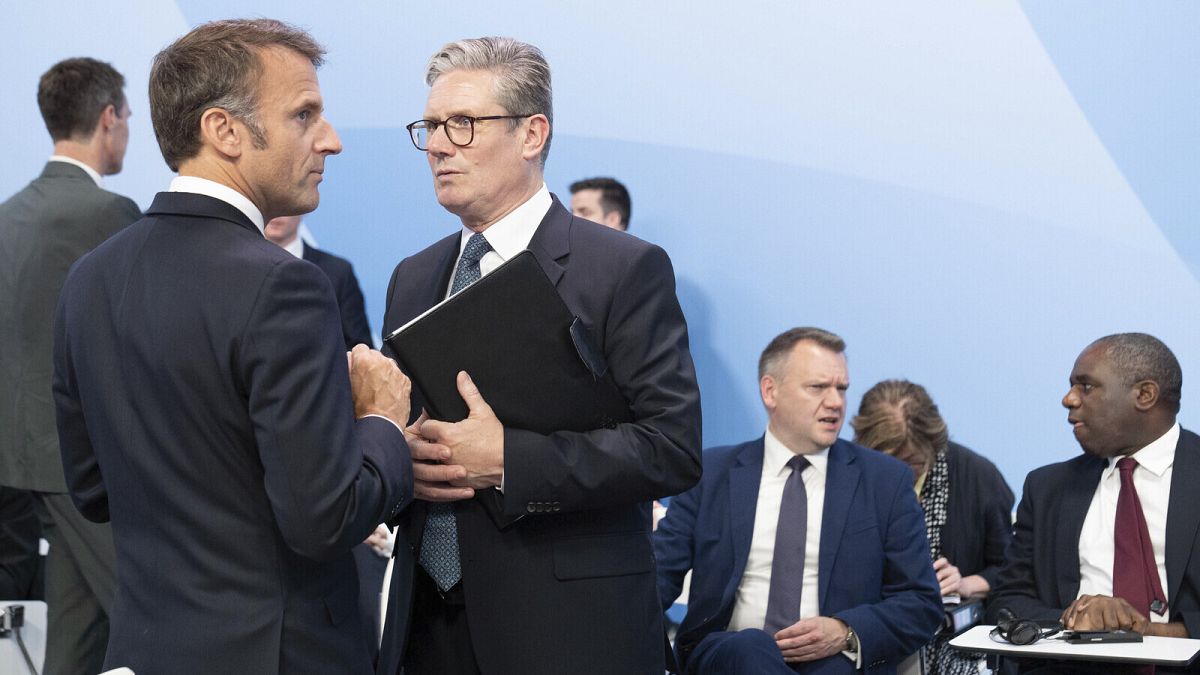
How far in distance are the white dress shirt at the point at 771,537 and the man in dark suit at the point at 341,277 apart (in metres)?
1.78

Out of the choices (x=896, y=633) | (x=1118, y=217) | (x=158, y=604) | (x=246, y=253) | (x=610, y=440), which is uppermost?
(x=1118, y=217)

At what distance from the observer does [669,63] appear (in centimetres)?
534

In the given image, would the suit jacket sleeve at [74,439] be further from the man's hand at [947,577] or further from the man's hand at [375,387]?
the man's hand at [947,577]

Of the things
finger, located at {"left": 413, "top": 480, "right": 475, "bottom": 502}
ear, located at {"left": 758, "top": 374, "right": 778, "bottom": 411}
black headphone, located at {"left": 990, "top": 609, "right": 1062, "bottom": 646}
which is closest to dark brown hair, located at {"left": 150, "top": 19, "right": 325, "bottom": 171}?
finger, located at {"left": 413, "top": 480, "right": 475, "bottom": 502}

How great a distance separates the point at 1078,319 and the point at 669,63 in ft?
6.03

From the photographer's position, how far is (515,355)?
2.13m

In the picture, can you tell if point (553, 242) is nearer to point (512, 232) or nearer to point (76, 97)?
point (512, 232)

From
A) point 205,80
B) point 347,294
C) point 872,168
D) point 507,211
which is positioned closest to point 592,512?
point 507,211

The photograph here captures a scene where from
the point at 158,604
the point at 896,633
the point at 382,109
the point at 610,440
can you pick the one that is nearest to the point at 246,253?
the point at 158,604

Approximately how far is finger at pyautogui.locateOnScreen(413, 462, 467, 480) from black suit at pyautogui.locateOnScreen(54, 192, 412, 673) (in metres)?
0.21

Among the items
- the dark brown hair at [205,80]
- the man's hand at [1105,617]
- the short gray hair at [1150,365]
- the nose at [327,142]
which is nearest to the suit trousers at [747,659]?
the man's hand at [1105,617]

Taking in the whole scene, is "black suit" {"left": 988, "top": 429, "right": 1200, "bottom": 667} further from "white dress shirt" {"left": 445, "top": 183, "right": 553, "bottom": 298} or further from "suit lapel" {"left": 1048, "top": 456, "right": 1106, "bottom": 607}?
"white dress shirt" {"left": 445, "top": 183, "right": 553, "bottom": 298}

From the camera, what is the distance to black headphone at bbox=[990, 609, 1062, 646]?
10.2ft

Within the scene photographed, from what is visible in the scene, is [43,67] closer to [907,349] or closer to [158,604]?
[907,349]
